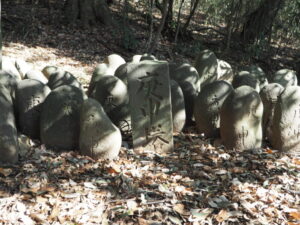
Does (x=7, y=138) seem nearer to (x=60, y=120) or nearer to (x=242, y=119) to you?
(x=60, y=120)

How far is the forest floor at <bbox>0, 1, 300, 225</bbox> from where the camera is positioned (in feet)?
9.67

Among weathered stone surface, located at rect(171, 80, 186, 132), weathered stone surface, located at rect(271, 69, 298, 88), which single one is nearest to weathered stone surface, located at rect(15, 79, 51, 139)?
weathered stone surface, located at rect(171, 80, 186, 132)

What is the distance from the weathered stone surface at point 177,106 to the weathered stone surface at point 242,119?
1.83 feet

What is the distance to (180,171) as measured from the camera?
3697 mm

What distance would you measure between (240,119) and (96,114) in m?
1.60

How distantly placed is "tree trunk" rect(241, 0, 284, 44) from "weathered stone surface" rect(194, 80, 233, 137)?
6335mm

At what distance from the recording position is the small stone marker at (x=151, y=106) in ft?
12.8

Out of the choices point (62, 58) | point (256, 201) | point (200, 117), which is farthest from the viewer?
point (62, 58)

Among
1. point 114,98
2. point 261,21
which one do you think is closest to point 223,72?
point 114,98

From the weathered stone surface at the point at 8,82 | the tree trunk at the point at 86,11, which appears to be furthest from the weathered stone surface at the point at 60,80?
the tree trunk at the point at 86,11

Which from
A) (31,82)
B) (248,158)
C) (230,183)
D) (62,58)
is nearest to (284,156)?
(248,158)

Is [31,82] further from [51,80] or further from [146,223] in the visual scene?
[146,223]

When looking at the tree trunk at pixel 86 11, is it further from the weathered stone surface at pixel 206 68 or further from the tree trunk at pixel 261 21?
the weathered stone surface at pixel 206 68

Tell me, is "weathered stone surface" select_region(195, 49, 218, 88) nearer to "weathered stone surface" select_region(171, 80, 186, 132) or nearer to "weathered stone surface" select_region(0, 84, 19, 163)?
"weathered stone surface" select_region(171, 80, 186, 132)
